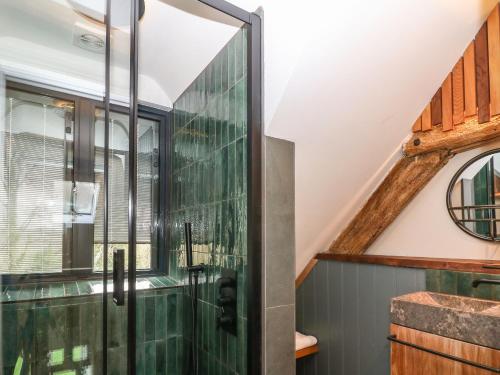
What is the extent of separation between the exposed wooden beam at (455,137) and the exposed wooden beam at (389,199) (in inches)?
2.0

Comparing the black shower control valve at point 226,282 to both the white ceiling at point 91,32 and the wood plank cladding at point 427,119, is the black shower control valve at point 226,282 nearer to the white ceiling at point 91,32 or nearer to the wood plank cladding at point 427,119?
the white ceiling at point 91,32

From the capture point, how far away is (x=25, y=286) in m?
1.59

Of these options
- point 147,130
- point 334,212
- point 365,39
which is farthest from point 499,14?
point 147,130

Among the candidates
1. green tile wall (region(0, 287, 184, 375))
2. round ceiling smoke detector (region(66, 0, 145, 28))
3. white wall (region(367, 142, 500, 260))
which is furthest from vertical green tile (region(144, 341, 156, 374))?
round ceiling smoke detector (region(66, 0, 145, 28))

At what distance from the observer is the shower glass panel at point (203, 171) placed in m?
1.59

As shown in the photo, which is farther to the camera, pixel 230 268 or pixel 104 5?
pixel 230 268

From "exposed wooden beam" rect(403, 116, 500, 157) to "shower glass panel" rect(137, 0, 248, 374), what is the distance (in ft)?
3.34

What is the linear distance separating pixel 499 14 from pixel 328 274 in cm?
174

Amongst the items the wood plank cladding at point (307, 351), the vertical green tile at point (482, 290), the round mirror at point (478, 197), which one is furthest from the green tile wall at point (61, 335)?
the round mirror at point (478, 197)

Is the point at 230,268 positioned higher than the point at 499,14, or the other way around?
the point at 499,14

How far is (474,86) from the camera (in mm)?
1628

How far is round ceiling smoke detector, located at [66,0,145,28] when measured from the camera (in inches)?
55.2

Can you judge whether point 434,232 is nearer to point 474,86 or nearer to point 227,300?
Result: point 474,86

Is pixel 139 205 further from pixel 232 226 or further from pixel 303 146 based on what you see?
pixel 303 146
